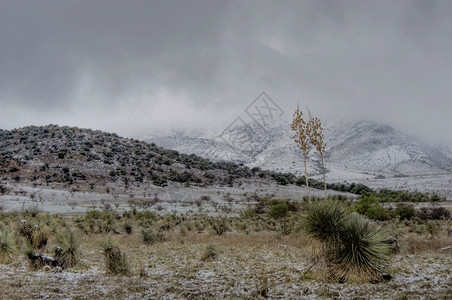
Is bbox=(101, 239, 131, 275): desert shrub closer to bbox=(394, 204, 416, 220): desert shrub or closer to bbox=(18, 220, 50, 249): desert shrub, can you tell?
bbox=(18, 220, 50, 249): desert shrub

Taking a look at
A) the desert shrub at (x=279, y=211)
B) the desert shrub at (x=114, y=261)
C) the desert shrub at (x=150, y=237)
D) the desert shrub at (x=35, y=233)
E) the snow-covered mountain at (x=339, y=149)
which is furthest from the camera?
the snow-covered mountain at (x=339, y=149)

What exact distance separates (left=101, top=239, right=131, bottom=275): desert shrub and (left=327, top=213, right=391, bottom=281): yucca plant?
19.4 feet

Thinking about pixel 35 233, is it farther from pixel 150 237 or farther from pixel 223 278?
pixel 223 278

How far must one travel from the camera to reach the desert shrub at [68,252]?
12236 mm

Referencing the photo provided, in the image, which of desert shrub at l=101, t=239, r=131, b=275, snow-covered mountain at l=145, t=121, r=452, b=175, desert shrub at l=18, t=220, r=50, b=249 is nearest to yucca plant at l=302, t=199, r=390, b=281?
desert shrub at l=101, t=239, r=131, b=275

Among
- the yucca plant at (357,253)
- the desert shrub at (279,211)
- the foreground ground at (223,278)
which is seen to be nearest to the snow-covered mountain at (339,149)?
the desert shrub at (279,211)

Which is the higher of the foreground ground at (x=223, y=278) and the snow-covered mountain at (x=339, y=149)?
the snow-covered mountain at (x=339, y=149)

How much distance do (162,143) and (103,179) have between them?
115 m

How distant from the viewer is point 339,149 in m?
137

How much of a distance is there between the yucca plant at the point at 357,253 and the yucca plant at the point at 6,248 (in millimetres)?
10334

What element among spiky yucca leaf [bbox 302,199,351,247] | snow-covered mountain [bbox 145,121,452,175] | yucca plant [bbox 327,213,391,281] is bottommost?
yucca plant [bbox 327,213,391,281]

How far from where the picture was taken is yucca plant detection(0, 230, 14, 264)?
41.3 feet

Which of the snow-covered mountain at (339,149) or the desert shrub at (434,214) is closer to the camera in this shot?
the desert shrub at (434,214)

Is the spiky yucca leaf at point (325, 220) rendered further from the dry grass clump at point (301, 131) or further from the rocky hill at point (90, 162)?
the rocky hill at point (90, 162)
